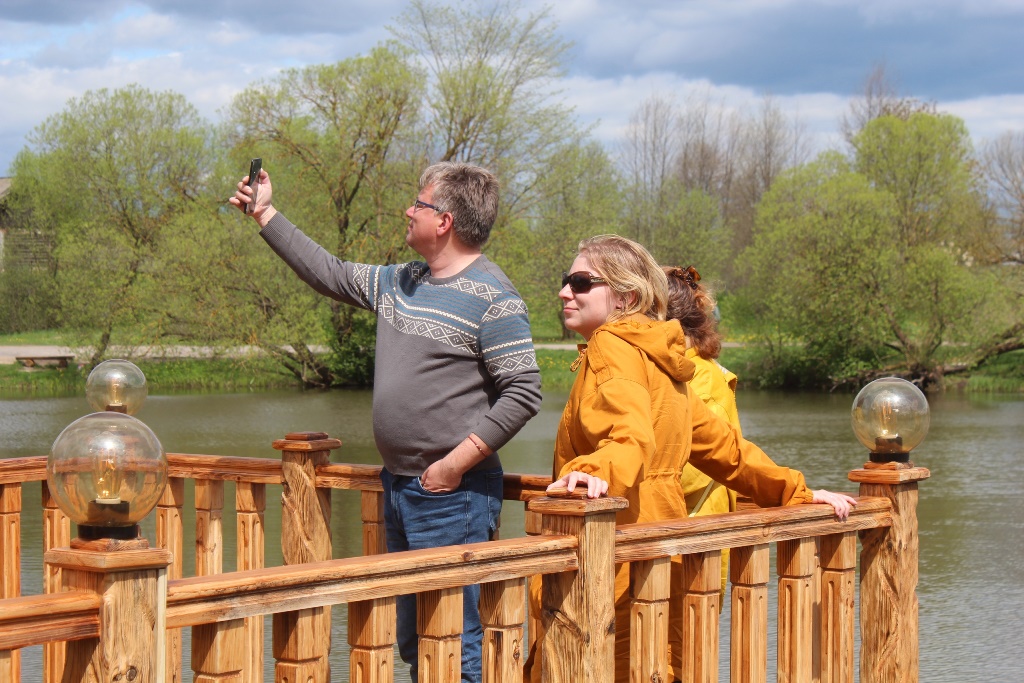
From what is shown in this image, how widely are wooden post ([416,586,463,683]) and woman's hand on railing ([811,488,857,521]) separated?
125cm

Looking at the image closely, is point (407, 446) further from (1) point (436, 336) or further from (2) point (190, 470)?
(2) point (190, 470)

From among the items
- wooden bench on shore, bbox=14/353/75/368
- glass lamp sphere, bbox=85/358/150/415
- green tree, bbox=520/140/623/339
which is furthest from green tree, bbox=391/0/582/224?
glass lamp sphere, bbox=85/358/150/415

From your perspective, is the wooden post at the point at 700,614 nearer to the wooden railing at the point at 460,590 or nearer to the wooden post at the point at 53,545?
the wooden railing at the point at 460,590

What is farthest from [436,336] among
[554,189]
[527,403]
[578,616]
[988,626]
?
[554,189]

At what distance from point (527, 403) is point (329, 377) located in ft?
83.0

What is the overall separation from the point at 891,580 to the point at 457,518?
131 cm

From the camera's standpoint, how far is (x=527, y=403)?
11.1ft

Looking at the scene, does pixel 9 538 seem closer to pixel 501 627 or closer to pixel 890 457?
pixel 501 627

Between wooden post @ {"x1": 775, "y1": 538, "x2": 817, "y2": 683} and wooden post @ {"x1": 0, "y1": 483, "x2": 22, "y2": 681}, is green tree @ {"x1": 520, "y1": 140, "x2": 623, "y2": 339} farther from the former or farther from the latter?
wooden post @ {"x1": 775, "y1": 538, "x2": 817, "y2": 683}

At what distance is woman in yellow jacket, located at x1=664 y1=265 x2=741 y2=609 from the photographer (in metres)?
3.62

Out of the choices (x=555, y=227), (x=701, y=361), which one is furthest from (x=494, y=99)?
(x=701, y=361)

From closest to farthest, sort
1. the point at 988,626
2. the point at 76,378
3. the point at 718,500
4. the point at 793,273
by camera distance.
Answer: the point at 718,500
the point at 988,626
the point at 76,378
the point at 793,273

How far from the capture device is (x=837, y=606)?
11.2ft

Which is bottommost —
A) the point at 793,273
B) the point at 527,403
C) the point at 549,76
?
the point at 527,403
